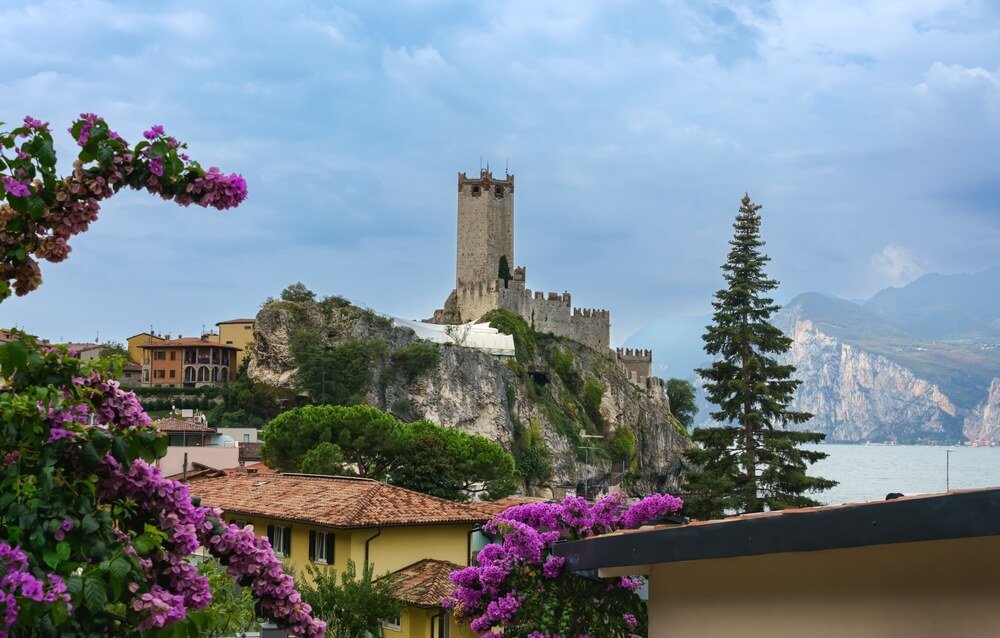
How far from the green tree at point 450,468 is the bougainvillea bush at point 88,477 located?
45638mm

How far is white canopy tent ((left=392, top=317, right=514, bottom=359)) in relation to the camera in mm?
98562

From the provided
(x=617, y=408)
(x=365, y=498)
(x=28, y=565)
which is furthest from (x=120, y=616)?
(x=617, y=408)

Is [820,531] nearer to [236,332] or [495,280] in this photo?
[495,280]

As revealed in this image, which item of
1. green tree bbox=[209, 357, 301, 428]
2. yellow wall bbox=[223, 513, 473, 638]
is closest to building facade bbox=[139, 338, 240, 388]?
green tree bbox=[209, 357, 301, 428]

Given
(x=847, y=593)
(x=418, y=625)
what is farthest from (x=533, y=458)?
(x=847, y=593)

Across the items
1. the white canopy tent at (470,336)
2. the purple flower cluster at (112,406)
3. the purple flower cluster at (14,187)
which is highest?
the white canopy tent at (470,336)

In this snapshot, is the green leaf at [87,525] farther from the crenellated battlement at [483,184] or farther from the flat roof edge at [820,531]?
the crenellated battlement at [483,184]

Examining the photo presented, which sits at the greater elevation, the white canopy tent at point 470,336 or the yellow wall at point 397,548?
the white canopy tent at point 470,336

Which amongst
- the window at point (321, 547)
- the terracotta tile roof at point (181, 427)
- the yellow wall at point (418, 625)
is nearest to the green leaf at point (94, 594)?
the yellow wall at point (418, 625)

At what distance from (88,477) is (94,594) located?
0.69 metres

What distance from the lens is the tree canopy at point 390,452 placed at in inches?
2040

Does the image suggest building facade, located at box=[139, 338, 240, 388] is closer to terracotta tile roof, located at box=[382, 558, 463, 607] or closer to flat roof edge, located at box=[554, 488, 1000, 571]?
terracotta tile roof, located at box=[382, 558, 463, 607]

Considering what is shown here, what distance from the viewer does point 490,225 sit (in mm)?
113312

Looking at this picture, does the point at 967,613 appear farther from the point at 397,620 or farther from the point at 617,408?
the point at 617,408
